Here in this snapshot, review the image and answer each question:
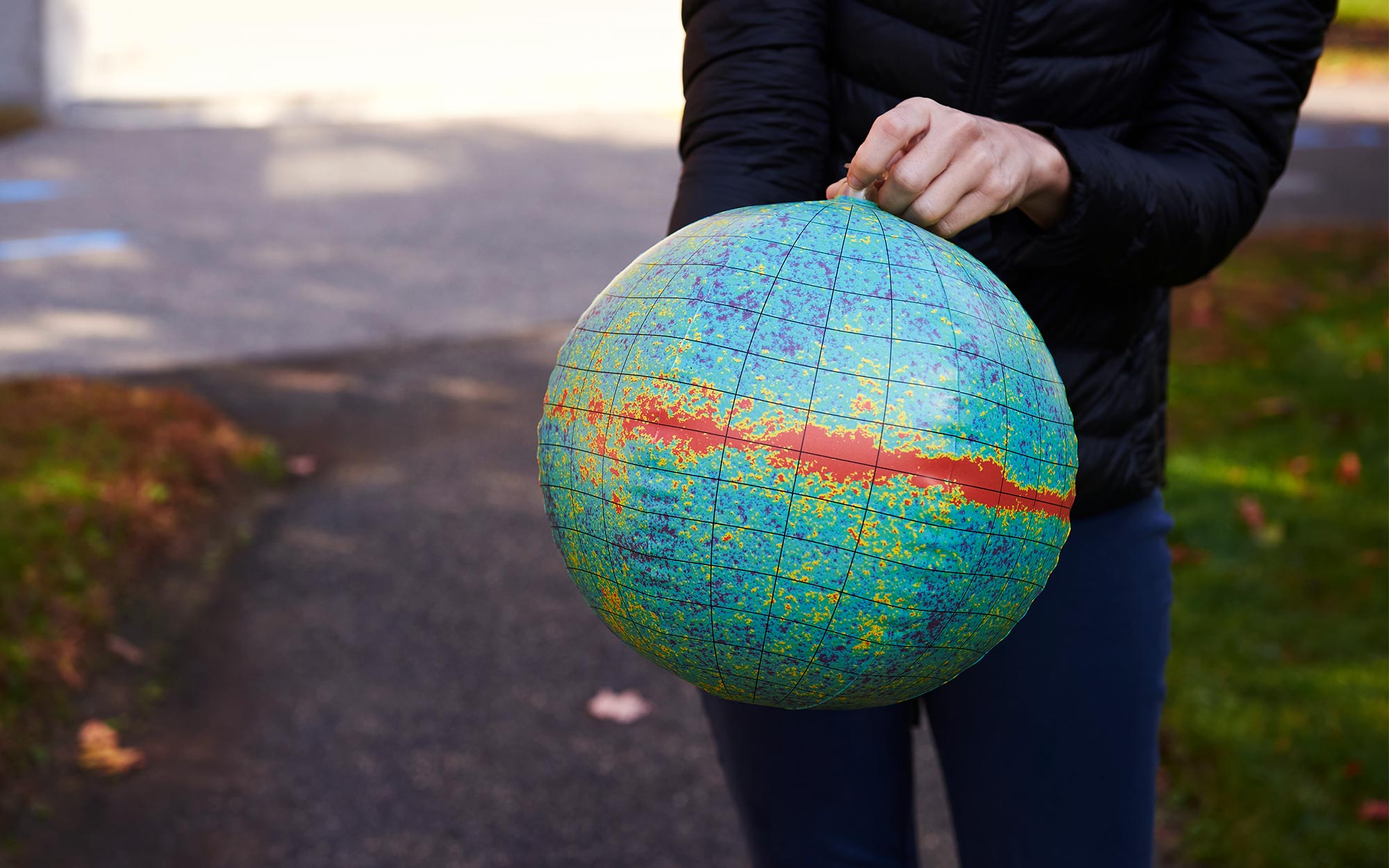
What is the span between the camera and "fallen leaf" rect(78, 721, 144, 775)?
3.55 meters

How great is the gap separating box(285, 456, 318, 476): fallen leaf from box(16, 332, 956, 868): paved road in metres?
0.10

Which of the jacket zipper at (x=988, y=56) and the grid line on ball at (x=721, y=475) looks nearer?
the grid line on ball at (x=721, y=475)

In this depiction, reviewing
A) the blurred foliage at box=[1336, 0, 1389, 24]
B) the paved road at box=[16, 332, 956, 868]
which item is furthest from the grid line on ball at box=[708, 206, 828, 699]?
the blurred foliage at box=[1336, 0, 1389, 24]

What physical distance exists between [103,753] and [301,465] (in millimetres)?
1950

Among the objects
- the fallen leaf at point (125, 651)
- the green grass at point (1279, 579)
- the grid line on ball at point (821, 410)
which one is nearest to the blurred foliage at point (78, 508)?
A: the fallen leaf at point (125, 651)

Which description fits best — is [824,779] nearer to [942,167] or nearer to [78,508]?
[942,167]

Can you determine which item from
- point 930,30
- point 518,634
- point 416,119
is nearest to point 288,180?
point 416,119

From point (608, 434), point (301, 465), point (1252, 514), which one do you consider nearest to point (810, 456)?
point (608, 434)

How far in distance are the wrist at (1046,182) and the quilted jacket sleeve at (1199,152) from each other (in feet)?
0.07

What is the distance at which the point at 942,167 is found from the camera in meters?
1.34

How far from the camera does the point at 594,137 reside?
11.1 m

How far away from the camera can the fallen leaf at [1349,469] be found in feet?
15.4

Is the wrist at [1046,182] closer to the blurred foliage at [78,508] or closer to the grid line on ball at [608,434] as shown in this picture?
the grid line on ball at [608,434]

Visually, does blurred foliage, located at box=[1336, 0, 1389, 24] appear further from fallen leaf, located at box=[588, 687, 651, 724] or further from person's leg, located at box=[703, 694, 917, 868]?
person's leg, located at box=[703, 694, 917, 868]
